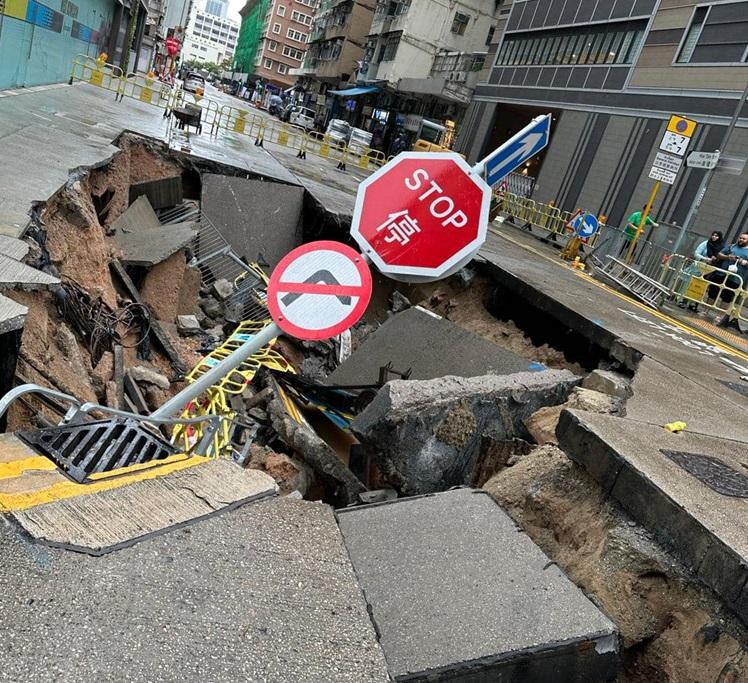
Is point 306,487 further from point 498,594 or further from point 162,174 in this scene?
point 162,174

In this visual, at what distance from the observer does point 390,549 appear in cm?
246

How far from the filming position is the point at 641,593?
104 inches

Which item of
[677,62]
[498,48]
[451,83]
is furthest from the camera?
[451,83]

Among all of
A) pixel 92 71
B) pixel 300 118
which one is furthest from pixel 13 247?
pixel 300 118

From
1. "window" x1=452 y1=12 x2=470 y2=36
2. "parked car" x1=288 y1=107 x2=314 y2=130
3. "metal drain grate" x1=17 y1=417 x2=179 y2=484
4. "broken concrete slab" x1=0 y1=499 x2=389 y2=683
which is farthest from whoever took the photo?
"parked car" x1=288 y1=107 x2=314 y2=130

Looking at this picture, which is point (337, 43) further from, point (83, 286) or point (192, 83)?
point (83, 286)

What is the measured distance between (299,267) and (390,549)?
4.26 feet

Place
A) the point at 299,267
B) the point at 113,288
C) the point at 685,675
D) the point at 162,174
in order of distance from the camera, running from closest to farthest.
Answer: the point at 685,675, the point at 299,267, the point at 113,288, the point at 162,174

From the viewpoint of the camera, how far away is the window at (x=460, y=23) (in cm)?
4425

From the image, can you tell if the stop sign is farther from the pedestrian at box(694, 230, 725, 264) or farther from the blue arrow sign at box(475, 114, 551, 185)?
the pedestrian at box(694, 230, 725, 264)

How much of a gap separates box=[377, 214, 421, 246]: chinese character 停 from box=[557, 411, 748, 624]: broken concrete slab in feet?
4.23

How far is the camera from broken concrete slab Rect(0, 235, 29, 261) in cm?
411

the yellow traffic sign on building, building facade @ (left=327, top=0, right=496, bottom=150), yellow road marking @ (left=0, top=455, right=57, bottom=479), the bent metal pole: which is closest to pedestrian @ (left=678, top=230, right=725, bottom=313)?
the yellow traffic sign on building

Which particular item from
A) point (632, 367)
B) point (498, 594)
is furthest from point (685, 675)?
point (632, 367)
